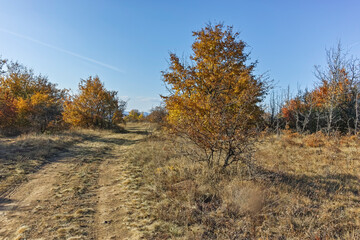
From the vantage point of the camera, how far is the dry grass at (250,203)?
11.7 ft

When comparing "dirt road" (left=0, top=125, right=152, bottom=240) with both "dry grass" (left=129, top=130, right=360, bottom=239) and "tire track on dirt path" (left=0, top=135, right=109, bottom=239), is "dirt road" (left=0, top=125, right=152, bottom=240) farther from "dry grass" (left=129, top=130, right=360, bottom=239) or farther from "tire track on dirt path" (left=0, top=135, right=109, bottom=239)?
"dry grass" (left=129, top=130, right=360, bottom=239)

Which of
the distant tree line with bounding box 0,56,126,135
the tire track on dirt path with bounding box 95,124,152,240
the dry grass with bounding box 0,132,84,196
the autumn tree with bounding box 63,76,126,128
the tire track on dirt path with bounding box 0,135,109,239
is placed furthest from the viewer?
the autumn tree with bounding box 63,76,126,128

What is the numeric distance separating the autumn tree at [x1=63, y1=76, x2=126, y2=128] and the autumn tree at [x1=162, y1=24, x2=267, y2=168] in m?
15.2

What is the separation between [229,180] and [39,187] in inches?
225

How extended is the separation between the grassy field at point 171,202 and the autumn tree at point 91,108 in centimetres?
1539

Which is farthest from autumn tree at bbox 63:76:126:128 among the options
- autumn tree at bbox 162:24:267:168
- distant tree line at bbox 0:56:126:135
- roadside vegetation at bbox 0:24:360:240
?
autumn tree at bbox 162:24:267:168

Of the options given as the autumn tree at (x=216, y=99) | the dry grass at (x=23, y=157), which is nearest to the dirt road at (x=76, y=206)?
the dry grass at (x=23, y=157)

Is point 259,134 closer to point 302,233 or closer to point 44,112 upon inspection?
point 302,233

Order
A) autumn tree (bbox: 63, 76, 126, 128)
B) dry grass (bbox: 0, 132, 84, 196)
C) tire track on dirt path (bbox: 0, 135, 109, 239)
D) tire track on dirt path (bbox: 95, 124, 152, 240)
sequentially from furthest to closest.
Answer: autumn tree (bbox: 63, 76, 126, 128) → dry grass (bbox: 0, 132, 84, 196) → tire track on dirt path (bbox: 95, 124, 152, 240) → tire track on dirt path (bbox: 0, 135, 109, 239)

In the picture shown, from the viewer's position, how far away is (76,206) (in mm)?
4398

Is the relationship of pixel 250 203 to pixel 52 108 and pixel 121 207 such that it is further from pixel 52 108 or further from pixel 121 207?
pixel 52 108

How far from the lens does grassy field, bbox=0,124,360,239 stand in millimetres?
3557

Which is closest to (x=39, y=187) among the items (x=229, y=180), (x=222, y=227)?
(x=222, y=227)

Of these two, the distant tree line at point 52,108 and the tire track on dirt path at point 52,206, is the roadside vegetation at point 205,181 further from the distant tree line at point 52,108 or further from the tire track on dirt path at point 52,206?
the distant tree line at point 52,108
